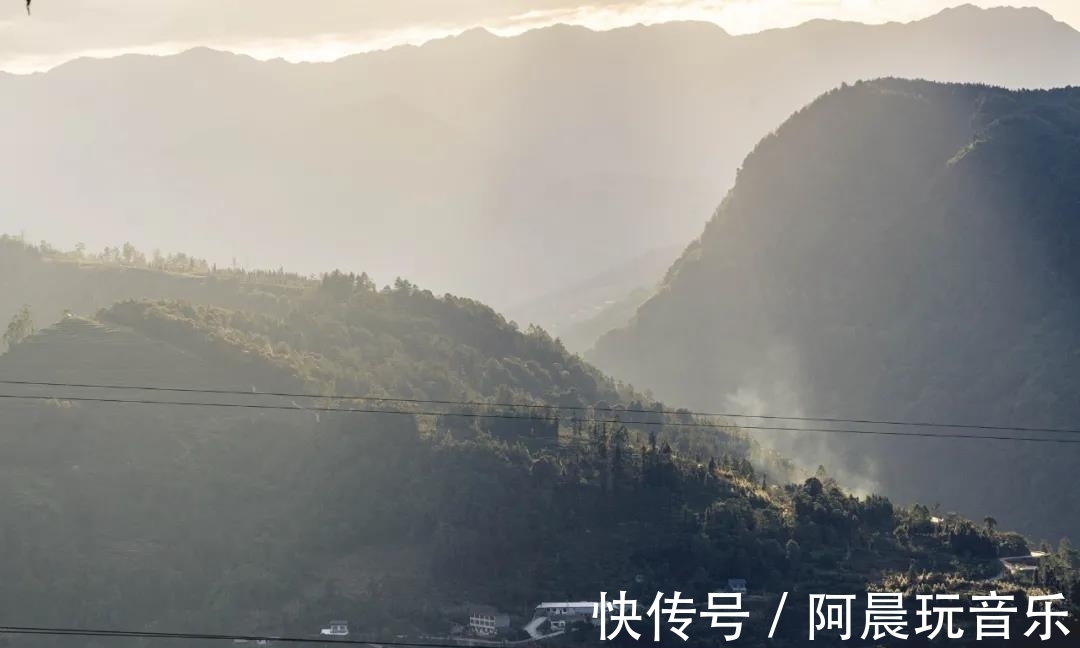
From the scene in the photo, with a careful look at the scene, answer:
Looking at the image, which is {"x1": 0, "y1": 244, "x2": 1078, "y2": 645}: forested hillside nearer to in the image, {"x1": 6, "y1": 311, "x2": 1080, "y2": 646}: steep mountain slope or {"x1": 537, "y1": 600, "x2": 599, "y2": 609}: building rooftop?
{"x1": 6, "y1": 311, "x2": 1080, "y2": 646}: steep mountain slope

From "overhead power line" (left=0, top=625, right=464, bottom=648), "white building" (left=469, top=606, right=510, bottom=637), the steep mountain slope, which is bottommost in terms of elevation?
"overhead power line" (left=0, top=625, right=464, bottom=648)

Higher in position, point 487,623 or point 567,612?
point 567,612

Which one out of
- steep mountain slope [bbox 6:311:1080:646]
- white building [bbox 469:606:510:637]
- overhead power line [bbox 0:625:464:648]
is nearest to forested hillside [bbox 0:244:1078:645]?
steep mountain slope [bbox 6:311:1080:646]

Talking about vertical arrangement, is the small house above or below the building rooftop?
below

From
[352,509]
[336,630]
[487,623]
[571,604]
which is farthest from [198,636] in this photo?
[571,604]

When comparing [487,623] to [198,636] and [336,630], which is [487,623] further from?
[198,636]

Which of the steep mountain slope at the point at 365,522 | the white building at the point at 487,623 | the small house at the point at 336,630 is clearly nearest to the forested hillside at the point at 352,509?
the steep mountain slope at the point at 365,522

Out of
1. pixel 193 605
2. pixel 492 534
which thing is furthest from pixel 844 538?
pixel 193 605

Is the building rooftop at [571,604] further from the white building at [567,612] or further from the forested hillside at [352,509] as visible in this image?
the forested hillside at [352,509]

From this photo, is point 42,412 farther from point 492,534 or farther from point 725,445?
point 725,445

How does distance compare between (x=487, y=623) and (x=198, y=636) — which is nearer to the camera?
(x=198, y=636)

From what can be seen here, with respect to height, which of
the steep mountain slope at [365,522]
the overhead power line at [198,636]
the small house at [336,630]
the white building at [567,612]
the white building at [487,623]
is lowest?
the overhead power line at [198,636]

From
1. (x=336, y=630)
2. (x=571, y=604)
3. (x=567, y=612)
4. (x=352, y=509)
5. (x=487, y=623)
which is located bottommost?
(x=336, y=630)

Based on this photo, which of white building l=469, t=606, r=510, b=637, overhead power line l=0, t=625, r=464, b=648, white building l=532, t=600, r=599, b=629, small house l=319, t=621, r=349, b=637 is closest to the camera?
overhead power line l=0, t=625, r=464, b=648
